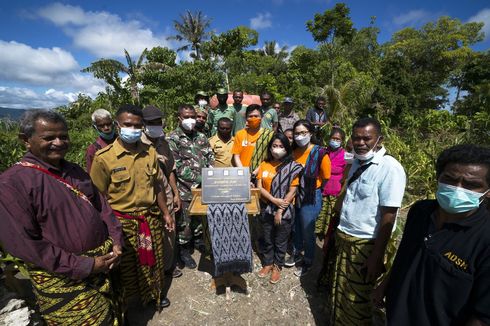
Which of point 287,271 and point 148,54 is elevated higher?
point 148,54

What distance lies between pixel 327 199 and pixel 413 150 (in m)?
4.27

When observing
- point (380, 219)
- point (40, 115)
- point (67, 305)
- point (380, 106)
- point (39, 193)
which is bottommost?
point (67, 305)

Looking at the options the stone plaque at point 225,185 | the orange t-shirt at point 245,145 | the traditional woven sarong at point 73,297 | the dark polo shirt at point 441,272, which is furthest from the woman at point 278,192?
the traditional woven sarong at point 73,297

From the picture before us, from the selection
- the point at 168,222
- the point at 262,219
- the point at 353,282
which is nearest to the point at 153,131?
the point at 168,222

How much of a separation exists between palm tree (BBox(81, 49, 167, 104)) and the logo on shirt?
14456 millimetres

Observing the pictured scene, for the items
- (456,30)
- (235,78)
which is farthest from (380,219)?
(456,30)

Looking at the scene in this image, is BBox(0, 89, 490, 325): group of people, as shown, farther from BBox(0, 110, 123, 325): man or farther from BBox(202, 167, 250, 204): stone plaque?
BBox(202, 167, 250, 204): stone plaque

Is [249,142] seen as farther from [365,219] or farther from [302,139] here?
[365,219]

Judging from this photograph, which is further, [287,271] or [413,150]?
[413,150]

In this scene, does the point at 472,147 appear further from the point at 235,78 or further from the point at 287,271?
the point at 235,78

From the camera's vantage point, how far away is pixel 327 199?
14.1ft

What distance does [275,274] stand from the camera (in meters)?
3.56

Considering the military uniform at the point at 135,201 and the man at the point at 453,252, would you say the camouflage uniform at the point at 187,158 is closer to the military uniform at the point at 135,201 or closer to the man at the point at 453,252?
the military uniform at the point at 135,201

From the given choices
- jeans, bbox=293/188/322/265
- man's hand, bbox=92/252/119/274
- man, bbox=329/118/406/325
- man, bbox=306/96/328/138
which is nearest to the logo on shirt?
man, bbox=329/118/406/325
